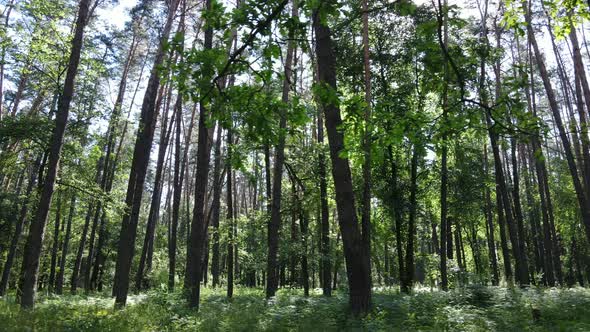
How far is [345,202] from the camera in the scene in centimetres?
673

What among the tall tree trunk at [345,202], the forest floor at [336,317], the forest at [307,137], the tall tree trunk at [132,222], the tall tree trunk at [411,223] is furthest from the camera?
the tall tree trunk at [411,223]

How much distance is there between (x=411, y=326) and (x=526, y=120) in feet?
20.2

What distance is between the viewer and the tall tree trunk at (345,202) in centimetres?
659

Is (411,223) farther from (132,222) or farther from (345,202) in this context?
(345,202)

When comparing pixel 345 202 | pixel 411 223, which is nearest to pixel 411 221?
pixel 411 223

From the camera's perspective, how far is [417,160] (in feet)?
61.2

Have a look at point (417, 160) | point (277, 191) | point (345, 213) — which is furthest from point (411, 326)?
point (417, 160)

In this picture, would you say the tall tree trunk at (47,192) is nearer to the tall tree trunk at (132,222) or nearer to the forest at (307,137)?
the forest at (307,137)

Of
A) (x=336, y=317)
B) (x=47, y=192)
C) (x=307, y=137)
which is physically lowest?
(x=336, y=317)

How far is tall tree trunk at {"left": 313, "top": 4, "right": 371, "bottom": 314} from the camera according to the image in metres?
6.59

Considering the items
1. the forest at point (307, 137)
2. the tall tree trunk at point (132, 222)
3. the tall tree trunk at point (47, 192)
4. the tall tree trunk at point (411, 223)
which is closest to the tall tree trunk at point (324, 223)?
the forest at point (307, 137)

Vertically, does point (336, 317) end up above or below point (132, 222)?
below

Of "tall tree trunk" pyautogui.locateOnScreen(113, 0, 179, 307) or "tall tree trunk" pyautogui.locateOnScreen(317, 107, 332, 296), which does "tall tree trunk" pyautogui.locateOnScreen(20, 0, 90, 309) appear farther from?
"tall tree trunk" pyautogui.locateOnScreen(317, 107, 332, 296)

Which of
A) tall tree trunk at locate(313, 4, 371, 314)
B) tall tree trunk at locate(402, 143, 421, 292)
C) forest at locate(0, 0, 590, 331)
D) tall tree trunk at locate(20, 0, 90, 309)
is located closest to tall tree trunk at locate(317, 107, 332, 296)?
forest at locate(0, 0, 590, 331)
